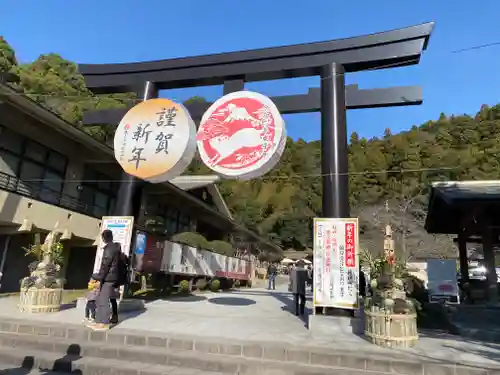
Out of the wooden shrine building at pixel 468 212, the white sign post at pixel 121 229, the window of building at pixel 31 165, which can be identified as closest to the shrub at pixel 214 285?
the window of building at pixel 31 165

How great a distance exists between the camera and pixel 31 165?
12.8 m

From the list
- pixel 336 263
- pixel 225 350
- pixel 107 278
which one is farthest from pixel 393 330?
pixel 107 278

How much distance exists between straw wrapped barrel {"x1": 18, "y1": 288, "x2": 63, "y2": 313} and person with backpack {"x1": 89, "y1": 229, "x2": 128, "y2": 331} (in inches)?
92.0

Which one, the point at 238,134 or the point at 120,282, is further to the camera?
the point at 238,134

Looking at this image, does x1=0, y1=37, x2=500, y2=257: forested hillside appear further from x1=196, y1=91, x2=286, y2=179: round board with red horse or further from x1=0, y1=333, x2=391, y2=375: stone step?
x1=0, y1=333, x2=391, y2=375: stone step

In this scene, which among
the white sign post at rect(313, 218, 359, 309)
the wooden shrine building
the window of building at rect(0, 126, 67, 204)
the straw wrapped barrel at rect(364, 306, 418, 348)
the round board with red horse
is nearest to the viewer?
the straw wrapped barrel at rect(364, 306, 418, 348)

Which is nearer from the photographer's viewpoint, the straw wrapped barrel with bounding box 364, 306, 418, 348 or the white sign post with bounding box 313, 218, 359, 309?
the straw wrapped barrel with bounding box 364, 306, 418, 348

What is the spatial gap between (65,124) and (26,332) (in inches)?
331

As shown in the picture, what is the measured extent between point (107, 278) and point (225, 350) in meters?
2.50

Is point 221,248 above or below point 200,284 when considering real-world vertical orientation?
above

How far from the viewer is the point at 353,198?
44.8 metres

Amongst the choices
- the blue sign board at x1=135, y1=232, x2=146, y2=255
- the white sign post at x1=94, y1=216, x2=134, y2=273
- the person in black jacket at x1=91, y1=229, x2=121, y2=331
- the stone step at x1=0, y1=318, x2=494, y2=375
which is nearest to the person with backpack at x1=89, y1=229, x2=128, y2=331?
the person in black jacket at x1=91, y1=229, x2=121, y2=331

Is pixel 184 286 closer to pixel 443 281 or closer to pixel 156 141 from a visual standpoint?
pixel 156 141

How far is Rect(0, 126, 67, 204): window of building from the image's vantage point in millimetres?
11766
